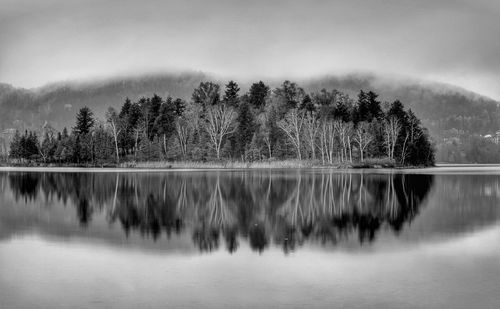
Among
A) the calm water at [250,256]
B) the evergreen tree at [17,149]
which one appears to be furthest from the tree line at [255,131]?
the calm water at [250,256]

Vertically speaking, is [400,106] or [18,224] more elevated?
[400,106]

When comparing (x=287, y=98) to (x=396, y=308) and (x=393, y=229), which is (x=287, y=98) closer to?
(x=393, y=229)

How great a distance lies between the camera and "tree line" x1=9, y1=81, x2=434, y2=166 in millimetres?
104000

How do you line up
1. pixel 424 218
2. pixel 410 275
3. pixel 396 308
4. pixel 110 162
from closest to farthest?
pixel 396 308, pixel 410 275, pixel 424 218, pixel 110 162

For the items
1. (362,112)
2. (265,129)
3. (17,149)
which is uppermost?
(362,112)

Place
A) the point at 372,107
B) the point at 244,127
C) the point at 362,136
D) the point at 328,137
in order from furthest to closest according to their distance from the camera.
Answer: the point at 372,107 < the point at 244,127 < the point at 328,137 < the point at 362,136

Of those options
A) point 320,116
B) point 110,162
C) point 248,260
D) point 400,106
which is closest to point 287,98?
point 320,116

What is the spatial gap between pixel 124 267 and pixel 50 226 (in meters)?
9.20

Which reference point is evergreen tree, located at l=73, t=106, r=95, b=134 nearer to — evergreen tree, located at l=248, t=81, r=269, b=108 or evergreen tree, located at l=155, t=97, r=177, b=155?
evergreen tree, located at l=155, t=97, r=177, b=155

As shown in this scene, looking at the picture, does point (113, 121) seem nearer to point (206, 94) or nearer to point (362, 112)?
point (206, 94)

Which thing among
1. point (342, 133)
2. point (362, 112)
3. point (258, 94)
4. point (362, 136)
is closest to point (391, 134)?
point (362, 136)

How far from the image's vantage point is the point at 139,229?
63.9ft

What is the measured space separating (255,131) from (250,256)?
94.6 m

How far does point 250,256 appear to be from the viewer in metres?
14.2
